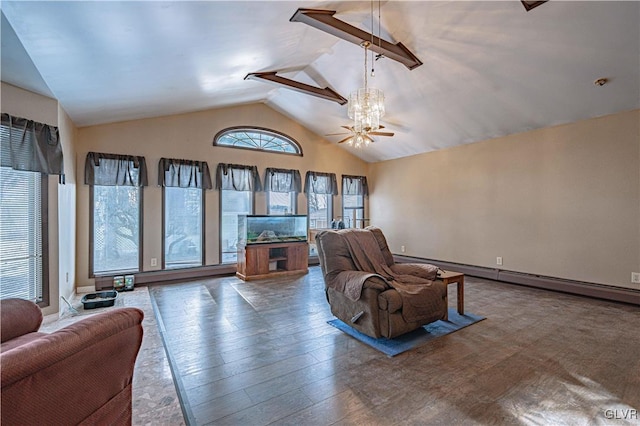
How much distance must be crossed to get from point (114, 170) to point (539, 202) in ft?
22.5

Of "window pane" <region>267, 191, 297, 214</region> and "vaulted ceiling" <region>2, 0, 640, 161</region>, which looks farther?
"window pane" <region>267, 191, 297, 214</region>

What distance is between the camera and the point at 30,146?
118 inches

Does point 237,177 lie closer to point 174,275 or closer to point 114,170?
point 114,170

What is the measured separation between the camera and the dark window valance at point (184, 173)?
5.08 metres

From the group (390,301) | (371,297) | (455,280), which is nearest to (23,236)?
(371,297)

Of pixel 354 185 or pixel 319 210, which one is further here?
pixel 354 185

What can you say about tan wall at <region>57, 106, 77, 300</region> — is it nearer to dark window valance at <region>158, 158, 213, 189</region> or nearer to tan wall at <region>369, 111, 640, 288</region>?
dark window valance at <region>158, 158, 213, 189</region>

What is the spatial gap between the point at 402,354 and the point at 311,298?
184 cm

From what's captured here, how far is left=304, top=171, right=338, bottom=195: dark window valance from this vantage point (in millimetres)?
6715

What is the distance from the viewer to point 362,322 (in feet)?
9.19

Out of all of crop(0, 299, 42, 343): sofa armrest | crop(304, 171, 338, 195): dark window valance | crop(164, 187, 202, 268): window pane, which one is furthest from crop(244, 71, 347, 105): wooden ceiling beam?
crop(0, 299, 42, 343): sofa armrest

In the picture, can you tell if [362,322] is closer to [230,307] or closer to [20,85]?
[230,307]

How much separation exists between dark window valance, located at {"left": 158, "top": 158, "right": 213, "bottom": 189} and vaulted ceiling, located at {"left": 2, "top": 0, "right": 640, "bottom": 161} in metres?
0.87

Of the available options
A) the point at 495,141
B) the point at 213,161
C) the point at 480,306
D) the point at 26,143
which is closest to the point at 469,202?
the point at 495,141
